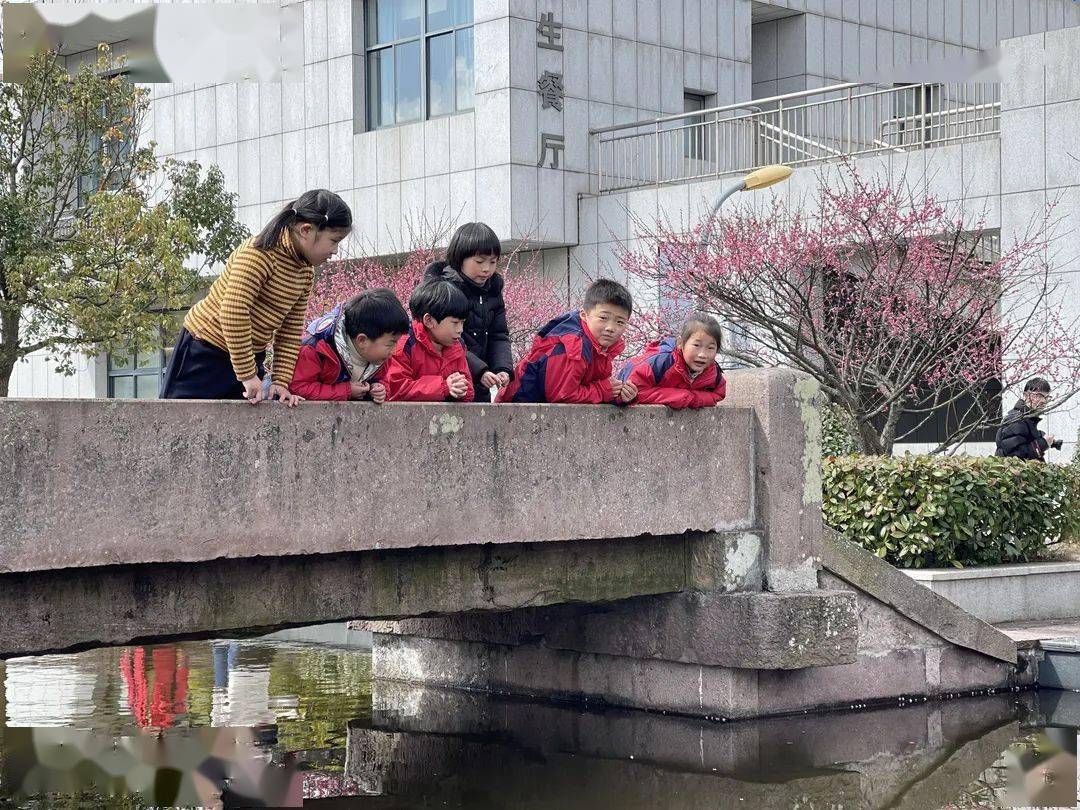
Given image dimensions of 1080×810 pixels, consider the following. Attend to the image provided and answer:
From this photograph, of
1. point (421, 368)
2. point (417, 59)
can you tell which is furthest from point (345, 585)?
point (417, 59)

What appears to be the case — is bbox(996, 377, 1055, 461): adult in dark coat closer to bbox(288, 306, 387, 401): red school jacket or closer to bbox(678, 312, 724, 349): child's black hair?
bbox(678, 312, 724, 349): child's black hair

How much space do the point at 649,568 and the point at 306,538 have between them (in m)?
2.36

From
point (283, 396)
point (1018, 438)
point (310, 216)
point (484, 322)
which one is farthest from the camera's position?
point (1018, 438)

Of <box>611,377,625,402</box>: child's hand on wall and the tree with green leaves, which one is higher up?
the tree with green leaves

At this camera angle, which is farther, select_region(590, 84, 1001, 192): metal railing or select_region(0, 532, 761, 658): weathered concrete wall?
select_region(590, 84, 1001, 192): metal railing

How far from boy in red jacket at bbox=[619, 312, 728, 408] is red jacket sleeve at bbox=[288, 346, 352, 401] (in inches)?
73.2

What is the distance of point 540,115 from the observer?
25734 millimetres

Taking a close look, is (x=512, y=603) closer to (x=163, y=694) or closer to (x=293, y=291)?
(x=293, y=291)

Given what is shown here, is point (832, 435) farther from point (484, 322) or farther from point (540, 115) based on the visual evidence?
point (540, 115)

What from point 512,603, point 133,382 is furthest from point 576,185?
point 512,603

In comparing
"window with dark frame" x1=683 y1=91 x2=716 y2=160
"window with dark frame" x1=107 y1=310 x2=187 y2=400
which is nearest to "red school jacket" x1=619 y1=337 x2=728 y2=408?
"window with dark frame" x1=683 y1=91 x2=716 y2=160

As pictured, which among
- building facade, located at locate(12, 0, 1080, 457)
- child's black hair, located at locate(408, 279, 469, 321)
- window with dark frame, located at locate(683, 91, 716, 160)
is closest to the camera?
child's black hair, located at locate(408, 279, 469, 321)

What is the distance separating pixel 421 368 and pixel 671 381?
4.82 ft

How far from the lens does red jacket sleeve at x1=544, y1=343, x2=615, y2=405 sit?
25.3ft
